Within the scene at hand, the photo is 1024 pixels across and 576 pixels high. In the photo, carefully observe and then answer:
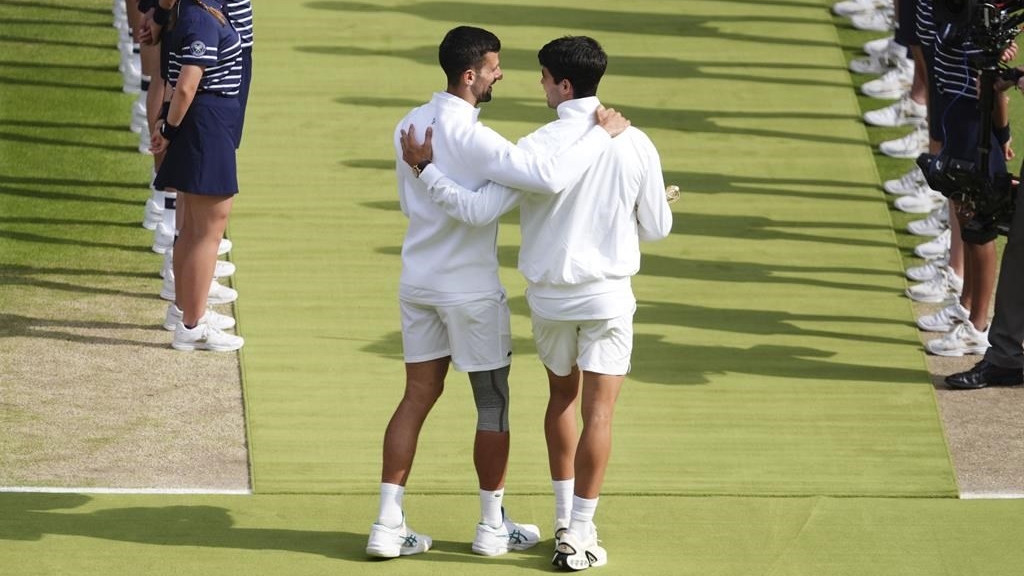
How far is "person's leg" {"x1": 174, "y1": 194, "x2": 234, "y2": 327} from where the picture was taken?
852 cm

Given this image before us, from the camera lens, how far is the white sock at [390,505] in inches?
259

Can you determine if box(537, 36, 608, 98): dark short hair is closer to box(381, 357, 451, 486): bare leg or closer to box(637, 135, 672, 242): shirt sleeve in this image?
box(637, 135, 672, 242): shirt sleeve

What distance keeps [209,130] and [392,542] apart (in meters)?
2.63

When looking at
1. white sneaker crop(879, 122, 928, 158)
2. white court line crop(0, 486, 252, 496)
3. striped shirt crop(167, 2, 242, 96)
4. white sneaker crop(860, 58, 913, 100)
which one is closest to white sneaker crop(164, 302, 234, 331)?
striped shirt crop(167, 2, 242, 96)

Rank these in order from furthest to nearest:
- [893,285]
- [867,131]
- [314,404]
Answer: [867,131], [893,285], [314,404]

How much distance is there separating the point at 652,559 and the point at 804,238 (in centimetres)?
398

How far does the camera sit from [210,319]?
8.76 m

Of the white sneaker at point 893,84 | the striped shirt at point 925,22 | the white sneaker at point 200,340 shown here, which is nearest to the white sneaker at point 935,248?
the striped shirt at point 925,22

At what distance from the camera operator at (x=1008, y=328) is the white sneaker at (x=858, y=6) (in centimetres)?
501

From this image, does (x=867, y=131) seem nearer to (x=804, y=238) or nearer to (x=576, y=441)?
(x=804, y=238)

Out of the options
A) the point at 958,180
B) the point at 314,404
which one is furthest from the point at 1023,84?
the point at 314,404

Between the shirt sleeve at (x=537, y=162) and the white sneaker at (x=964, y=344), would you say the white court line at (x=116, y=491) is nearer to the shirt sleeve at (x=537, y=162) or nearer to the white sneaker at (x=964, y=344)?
the shirt sleeve at (x=537, y=162)

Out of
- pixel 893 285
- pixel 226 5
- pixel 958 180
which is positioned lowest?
pixel 893 285

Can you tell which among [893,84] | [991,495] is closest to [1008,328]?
[991,495]
